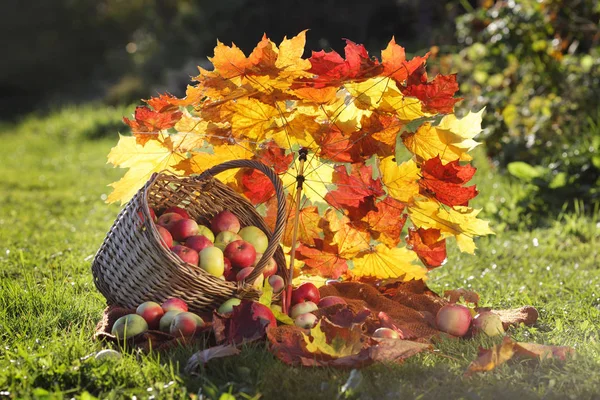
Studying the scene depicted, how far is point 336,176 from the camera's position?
2.95m

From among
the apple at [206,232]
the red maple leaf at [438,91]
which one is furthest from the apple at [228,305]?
the red maple leaf at [438,91]

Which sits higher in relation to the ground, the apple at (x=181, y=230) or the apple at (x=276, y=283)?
the apple at (x=181, y=230)

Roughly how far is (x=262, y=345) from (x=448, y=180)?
87 centimetres

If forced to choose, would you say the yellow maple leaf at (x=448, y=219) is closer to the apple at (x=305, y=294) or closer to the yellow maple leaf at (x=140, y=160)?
the apple at (x=305, y=294)

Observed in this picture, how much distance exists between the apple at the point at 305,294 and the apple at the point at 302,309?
0.09 m

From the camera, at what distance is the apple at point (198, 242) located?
2766 millimetres

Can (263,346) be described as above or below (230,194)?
below

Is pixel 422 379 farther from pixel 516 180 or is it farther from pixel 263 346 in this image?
pixel 516 180

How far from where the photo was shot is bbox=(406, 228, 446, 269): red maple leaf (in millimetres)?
2910

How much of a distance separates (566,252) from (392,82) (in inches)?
67.5

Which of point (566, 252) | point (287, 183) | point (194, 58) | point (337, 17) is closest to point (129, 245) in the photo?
point (287, 183)

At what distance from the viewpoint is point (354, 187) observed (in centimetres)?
288

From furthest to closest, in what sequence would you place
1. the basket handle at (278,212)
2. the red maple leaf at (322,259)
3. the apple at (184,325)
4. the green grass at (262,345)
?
the red maple leaf at (322,259) < the basket handle at (278,212) < the apple at (184,325) < the green grass at (262,345)

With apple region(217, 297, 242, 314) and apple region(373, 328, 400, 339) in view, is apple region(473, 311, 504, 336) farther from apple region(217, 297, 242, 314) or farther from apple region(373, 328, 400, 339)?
apple region(217, 297, 242, 314)
